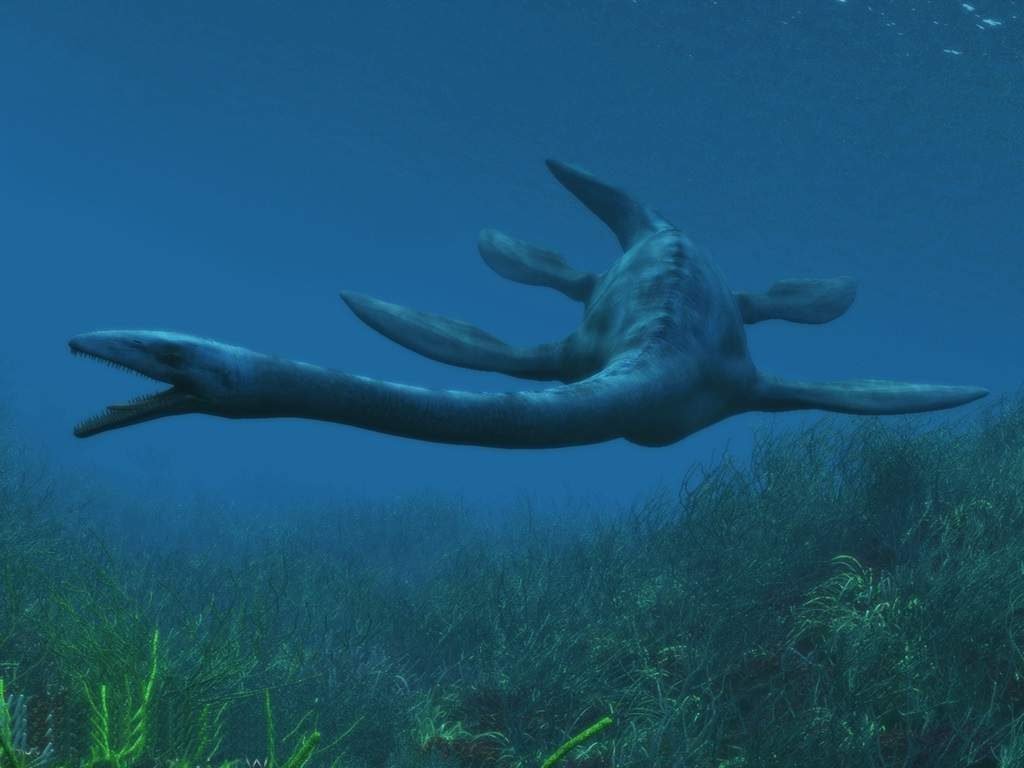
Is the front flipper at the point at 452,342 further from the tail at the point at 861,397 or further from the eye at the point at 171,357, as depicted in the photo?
the eye at the point at 171,357

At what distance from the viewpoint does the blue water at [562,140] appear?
1950 centimetres

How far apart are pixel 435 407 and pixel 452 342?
1.73 metres

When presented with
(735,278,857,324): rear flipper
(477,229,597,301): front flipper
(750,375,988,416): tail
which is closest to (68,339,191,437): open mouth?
(750,375,988,416): tail

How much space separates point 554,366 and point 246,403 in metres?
2.11

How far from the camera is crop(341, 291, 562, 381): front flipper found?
349 cm

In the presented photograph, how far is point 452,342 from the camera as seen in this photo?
144 inches

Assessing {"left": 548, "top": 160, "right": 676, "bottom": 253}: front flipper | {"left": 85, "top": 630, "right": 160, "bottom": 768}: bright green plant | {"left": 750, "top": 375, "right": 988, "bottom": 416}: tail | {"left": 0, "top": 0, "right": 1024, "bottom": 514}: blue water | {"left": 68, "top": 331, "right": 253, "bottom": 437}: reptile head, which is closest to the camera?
{"left": 68, "top": 331, "right": 253, "bottom": 437}: reptile head

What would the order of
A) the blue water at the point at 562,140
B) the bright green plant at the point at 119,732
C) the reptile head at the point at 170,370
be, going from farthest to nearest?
the blue water at the point at 562,140 < the bright green plant at the point at 119,732 < the reptile head at the point at 170,370

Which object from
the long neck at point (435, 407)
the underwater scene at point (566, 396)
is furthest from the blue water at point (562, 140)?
the long neck at point (435, 407)

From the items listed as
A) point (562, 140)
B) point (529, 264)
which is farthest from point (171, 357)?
point (562, 140)

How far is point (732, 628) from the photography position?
5.85 meters

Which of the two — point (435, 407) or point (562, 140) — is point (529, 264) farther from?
point (562, 140)

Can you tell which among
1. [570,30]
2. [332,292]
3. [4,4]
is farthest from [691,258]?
[332,292]

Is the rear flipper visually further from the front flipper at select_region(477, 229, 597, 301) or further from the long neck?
the long neck
